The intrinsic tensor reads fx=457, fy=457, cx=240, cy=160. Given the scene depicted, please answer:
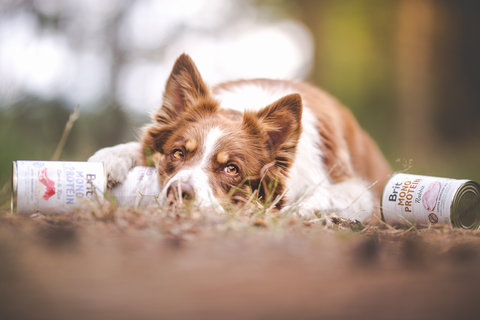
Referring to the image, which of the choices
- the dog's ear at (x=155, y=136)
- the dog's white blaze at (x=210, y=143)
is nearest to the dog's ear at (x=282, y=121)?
the dog's white blaze at (x=210, y=143)

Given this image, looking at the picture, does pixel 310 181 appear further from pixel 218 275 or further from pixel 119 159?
pixel 218 275

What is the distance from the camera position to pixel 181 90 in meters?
3.91

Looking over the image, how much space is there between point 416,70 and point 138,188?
10698 millimetres

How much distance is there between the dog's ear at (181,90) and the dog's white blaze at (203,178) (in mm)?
522

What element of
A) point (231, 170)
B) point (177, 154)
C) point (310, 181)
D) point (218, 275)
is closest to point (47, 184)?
point (177, 154)

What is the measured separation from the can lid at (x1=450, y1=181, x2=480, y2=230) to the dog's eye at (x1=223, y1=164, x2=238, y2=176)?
1.53 metres

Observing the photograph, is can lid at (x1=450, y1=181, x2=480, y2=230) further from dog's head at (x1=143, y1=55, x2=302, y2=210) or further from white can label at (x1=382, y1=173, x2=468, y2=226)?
dog's head at (x1=143, y1=55, x2=302, y2=210)

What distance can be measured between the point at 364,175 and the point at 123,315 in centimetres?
383

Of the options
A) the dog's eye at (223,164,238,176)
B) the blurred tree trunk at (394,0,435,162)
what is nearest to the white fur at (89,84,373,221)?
the dog's eye at (223,164,238,176)

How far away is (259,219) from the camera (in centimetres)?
266

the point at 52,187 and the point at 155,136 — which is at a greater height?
the point at 155,136

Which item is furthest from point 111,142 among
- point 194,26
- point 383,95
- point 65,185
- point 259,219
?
point 383,95

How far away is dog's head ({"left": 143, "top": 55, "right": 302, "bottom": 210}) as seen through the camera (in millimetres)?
3246

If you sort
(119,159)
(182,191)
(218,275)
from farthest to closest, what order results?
(119,159), (182,191), (218,275)
